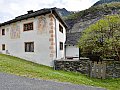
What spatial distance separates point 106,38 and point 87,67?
3187mm

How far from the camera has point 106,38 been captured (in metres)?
20.3

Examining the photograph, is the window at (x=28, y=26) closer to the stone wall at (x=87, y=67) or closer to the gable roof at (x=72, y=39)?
the stone wall at (x=87, y=67)

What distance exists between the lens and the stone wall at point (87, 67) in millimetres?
18781

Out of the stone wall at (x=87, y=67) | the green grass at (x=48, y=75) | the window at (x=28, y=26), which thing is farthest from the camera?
the window at (x=28, y=26)

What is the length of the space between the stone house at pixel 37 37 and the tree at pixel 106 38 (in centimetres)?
360

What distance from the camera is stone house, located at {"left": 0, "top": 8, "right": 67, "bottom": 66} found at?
884 inches

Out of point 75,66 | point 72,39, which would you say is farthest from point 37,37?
point 72,39

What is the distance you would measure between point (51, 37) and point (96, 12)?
31676mm

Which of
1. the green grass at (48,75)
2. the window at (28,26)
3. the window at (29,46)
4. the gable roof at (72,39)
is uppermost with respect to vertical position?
the window at (28,26)

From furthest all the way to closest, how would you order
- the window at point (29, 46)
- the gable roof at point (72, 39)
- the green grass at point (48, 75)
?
the gable roof at point (72, 39), the window at point (29, 46), the green grass at point (48, 75)

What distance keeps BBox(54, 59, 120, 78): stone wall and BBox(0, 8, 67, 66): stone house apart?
4.95 ft

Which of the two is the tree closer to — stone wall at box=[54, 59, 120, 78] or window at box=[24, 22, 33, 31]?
stone wall at box=[54, 59, 120, 78]

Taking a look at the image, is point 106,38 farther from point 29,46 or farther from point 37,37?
point 29,46

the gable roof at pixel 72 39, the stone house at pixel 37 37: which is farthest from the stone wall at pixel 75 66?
the gable roof at pixel 72 39
